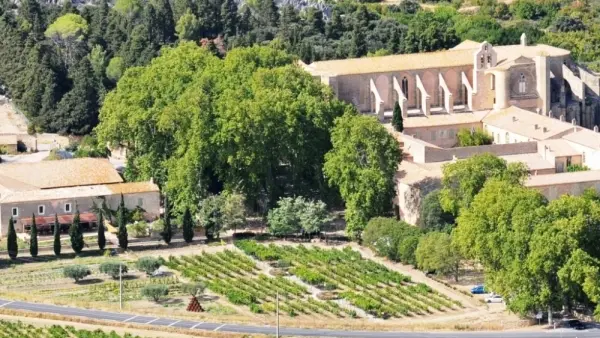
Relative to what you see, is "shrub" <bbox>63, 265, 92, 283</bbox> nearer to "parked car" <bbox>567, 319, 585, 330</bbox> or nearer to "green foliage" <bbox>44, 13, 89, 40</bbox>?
"parked car" <bbox>567, 319, 585, 330</bbox>

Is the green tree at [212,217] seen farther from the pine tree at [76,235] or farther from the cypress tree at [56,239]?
the cypress tree at [56,239]

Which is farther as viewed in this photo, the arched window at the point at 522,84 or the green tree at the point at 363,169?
the arched window at the point at 522,84

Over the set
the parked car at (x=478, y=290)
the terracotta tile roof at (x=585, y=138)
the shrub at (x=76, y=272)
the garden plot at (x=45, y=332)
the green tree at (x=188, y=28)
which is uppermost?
the green tree at (x=188, y=28)

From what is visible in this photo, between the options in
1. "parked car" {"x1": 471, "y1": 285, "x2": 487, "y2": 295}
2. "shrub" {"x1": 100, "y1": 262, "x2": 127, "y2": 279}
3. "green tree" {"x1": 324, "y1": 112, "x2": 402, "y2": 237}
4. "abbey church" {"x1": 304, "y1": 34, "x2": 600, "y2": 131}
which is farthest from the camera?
"abbey church" {"x1": 304, "y1": 34, "x2": 600, "y2": 131}

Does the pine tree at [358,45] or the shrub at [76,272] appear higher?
the pine tree at [358,45]

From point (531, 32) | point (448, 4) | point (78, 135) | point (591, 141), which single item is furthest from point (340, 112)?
point (448, 4)

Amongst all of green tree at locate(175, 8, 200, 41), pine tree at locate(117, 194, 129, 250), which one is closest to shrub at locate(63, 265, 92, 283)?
pine tree at locate(117, 194, 129, 250)

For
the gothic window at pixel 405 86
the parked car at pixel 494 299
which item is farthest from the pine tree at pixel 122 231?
the gothic window at pixel 405 86

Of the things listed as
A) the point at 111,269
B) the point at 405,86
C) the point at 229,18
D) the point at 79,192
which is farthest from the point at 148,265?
the point at 229,18
